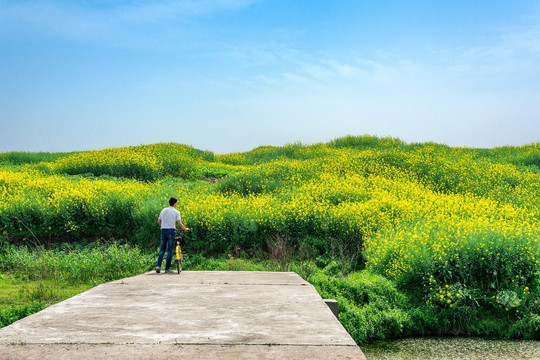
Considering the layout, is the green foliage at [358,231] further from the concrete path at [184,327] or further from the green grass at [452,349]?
the concrete path at [184,327]

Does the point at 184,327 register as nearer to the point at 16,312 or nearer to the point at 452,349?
the point at 16,312

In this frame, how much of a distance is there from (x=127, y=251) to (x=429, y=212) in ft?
30.3

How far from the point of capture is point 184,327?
574cm

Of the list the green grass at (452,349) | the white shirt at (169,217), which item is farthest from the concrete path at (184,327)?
the white shirt at (169,217)

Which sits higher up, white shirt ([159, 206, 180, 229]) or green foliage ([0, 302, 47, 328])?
white shirt ([159, 206, 180, 229])

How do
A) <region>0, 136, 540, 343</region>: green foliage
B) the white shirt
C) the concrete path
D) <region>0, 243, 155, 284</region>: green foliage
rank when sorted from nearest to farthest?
the concrete path, <region>0, 136, 540, 343</region>: green foliage, the white shirt, <region>0, 243, 155, 284</region>: green foliage

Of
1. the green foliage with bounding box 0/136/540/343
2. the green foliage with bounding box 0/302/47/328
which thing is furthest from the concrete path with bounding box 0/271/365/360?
the green foliage with bounding box 0/136/540/343

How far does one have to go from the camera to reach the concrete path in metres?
4.88

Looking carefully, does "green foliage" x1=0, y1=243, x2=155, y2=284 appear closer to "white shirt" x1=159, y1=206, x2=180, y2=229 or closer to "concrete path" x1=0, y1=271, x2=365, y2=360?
"white shirt" x1=159, y1=206, x2=180, y2=229

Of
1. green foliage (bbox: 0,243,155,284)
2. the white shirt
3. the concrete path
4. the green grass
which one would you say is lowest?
the green grass

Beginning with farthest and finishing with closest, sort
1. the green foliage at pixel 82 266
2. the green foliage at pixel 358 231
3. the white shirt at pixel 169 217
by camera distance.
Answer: the green foliage at pixel 82 266
the white shirt at pixel 169 217
the green foliage at pixel 358 231

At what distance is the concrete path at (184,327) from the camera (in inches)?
192

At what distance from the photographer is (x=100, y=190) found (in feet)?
62.3

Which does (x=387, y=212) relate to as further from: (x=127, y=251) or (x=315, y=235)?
(x=127, y=251)
